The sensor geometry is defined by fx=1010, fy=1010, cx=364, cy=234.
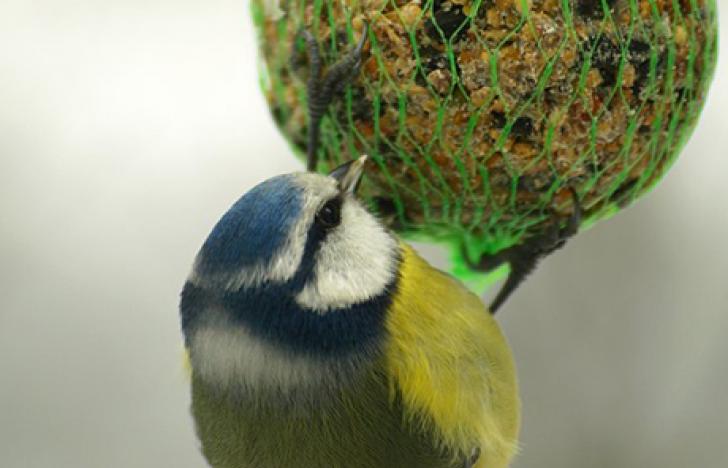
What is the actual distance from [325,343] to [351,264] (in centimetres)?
9

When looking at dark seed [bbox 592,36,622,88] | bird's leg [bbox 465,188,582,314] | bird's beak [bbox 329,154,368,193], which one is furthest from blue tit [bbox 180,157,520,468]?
dark seed [bbox 592,36,622,88]

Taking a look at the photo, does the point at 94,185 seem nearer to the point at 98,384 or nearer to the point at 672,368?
the point at 98,384

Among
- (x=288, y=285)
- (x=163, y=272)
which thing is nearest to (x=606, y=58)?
(x=288, y=285)

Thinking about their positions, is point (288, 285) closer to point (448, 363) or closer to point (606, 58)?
point (448, 363)

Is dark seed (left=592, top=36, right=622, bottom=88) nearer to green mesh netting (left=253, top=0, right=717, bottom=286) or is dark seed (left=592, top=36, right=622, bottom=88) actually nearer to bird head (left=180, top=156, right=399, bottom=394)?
green mesh netting (left=253, top=0, right=717, bottom=286)

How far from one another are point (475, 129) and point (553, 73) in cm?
10

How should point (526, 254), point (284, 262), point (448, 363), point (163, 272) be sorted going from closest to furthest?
Result: point (284, 262)
point (448, 363)
point (526, 254)
point (163, 272)

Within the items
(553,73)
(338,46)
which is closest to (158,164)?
(338,46)

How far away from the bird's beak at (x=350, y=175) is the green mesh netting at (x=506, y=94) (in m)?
0.05

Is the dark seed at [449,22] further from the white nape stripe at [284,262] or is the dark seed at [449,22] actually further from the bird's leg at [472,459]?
the bird's leg at [472,459]

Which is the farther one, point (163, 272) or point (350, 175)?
point (163, 272)

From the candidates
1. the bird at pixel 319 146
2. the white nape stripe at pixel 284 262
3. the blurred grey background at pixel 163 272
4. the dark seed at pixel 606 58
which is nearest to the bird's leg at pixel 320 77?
the bird at pixel 319 146

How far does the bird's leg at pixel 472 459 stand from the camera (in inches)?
43.3

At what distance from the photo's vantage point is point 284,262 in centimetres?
98
